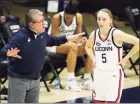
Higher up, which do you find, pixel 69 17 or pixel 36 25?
pixel 36 25

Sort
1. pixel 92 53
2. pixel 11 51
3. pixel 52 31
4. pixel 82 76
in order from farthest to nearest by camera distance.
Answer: pixel 82 76
pixel 52 31
pixel 92 53
pixel 11 51

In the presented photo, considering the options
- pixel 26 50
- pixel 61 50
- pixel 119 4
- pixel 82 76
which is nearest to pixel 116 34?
pixel 26 50

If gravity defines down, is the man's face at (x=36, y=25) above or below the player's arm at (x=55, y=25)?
above

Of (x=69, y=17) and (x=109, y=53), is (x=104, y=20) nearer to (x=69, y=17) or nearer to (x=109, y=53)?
(x=109, y=53)

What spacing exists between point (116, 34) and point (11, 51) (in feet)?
3.83

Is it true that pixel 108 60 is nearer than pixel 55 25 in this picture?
Yes

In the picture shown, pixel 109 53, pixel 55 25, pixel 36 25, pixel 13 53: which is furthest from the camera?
pixel 55 25

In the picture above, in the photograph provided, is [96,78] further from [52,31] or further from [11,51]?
[52,31]

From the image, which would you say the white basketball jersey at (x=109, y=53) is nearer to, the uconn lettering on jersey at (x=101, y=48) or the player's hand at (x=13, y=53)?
the uconn lettering on jersey at (x=101, y=48)

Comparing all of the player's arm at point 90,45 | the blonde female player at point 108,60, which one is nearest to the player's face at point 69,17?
the player's arm at point 90,45

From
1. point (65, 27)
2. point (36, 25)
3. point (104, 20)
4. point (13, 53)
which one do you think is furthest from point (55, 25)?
point (13, 53)

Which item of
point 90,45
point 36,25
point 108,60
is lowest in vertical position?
point 108,60

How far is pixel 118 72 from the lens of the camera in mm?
4898

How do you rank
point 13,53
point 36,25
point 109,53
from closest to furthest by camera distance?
point 13,53 < point 36,25 < point 109,53
